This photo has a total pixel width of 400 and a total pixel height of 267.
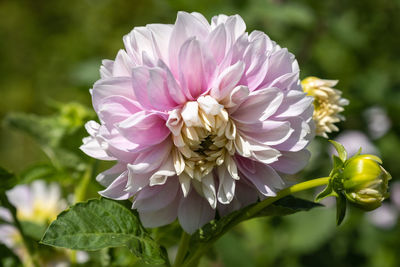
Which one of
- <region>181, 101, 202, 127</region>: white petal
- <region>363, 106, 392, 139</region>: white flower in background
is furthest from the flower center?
<region>363, 106, 392, 139</region>: white flower in background

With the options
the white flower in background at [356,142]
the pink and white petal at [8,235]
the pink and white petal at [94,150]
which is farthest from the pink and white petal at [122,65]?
the white flower in background at [356,142]

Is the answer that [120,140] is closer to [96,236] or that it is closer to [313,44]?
[96,236]

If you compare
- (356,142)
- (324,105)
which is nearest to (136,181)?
(324,105)

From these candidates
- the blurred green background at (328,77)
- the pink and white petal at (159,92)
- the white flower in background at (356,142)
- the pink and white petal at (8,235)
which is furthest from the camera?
the white flower in background at (356,142)

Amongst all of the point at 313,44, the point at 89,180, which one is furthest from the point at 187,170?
the point at 313,44

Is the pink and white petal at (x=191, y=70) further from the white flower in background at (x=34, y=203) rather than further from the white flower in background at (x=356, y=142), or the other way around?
the white flower in background at (x=356, y=142)
